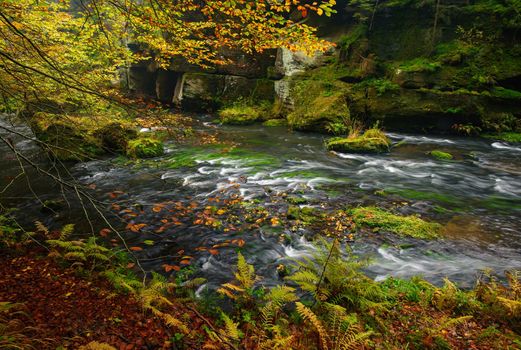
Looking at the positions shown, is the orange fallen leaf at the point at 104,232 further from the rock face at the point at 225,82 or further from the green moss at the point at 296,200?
the rock face at the point at 225,82

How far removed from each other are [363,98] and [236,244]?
12070mm

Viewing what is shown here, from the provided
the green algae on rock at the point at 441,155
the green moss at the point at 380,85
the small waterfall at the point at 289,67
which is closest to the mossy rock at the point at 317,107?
the small waterfall at the point at 289,67

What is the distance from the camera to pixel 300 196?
743 cm

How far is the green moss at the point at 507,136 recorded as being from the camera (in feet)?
40.7

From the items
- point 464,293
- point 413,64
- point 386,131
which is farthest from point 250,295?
point 413,64

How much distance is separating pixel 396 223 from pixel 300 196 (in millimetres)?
2330

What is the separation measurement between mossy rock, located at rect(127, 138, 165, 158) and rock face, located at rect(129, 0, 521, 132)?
23.3 feet

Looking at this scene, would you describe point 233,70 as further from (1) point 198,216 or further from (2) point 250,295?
(2) point 250,295

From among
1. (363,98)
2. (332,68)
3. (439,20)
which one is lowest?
(363,98)

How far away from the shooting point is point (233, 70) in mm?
20109

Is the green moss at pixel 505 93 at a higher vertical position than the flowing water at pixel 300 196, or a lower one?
higher

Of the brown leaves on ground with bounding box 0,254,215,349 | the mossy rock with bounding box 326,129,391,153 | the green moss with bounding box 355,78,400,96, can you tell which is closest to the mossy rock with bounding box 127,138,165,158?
the mossy rock with bounding box 326,129,391,153

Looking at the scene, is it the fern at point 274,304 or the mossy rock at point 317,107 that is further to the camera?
the mossy rock at point 317,107

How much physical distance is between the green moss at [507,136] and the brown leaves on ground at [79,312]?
14.5 meters
